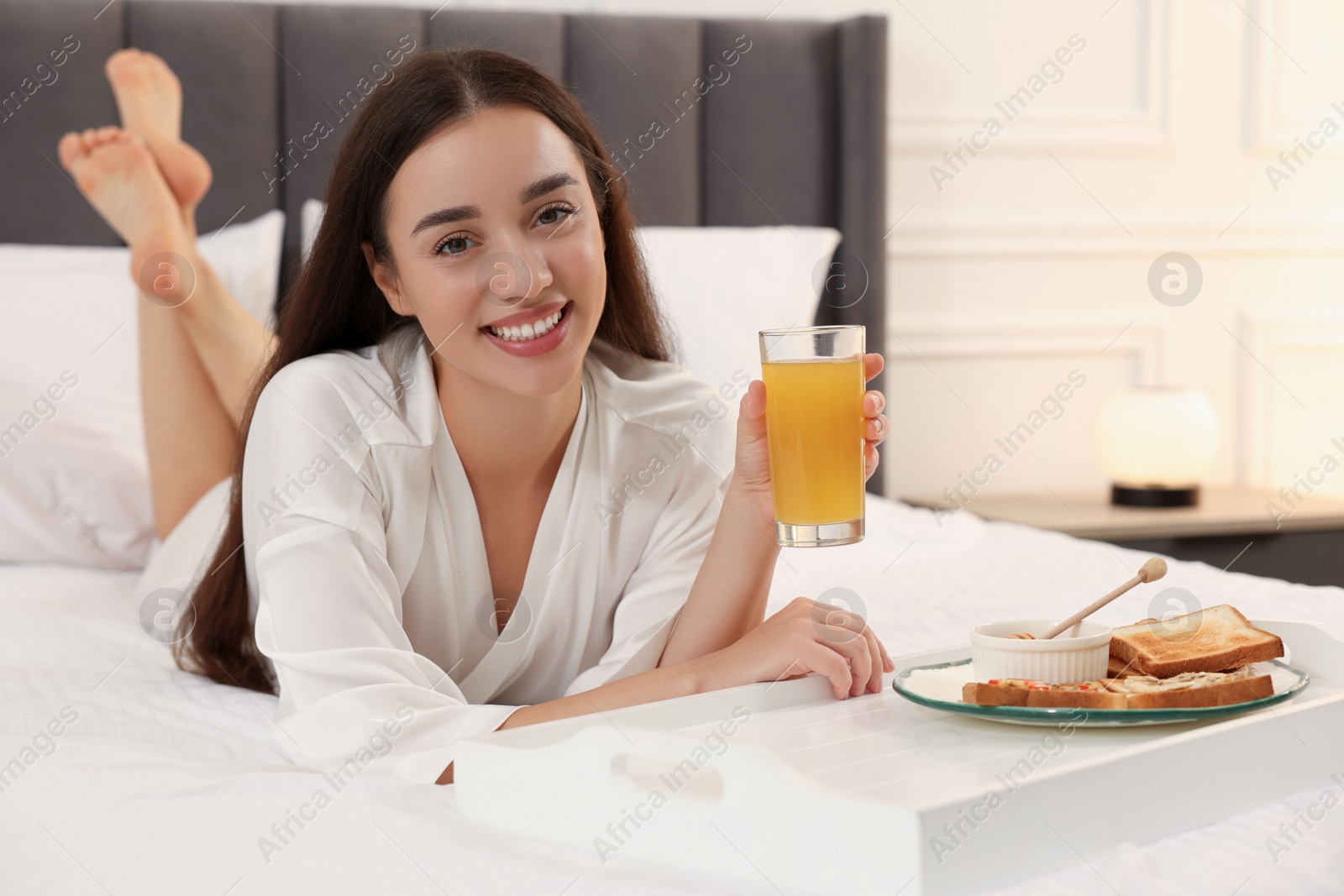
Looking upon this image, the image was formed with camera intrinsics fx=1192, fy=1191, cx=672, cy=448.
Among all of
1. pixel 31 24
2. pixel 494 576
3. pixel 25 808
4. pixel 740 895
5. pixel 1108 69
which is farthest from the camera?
pixel 1108 69

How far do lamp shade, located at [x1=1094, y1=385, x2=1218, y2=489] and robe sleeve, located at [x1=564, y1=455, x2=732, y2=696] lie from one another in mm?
1442

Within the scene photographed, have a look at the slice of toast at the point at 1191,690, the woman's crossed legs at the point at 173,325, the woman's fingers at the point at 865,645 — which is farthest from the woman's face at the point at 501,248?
the woman's crossed legs at the point at 173,325

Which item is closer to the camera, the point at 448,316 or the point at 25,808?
the point at 25,808

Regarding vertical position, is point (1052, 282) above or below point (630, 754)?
above

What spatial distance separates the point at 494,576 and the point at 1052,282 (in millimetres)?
1988

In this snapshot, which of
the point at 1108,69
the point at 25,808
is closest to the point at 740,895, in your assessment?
the point at 25,808

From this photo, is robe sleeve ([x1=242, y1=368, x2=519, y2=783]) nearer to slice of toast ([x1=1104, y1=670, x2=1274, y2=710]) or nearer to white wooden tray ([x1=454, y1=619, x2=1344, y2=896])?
white wooden tray ([x1=454, y1=619, x2=1344, y2=896])

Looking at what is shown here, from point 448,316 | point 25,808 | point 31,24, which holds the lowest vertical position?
point 25,808

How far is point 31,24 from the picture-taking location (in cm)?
225

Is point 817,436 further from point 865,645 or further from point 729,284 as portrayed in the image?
point 729,284

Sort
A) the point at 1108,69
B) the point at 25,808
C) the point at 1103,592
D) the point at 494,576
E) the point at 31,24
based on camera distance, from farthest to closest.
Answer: the point at 1108,69 < the point at 31,24 < the point at 1103,592 < the point at 494,576 < the point at 25,808

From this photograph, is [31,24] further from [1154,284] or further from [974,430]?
[1154,284]

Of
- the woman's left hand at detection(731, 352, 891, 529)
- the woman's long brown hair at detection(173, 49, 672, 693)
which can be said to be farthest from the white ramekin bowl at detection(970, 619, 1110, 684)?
the woman's long brown hair at detection(173, 49, 672, 693)

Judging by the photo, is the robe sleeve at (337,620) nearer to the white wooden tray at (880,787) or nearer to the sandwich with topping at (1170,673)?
the white wooden tray at (880,787)
